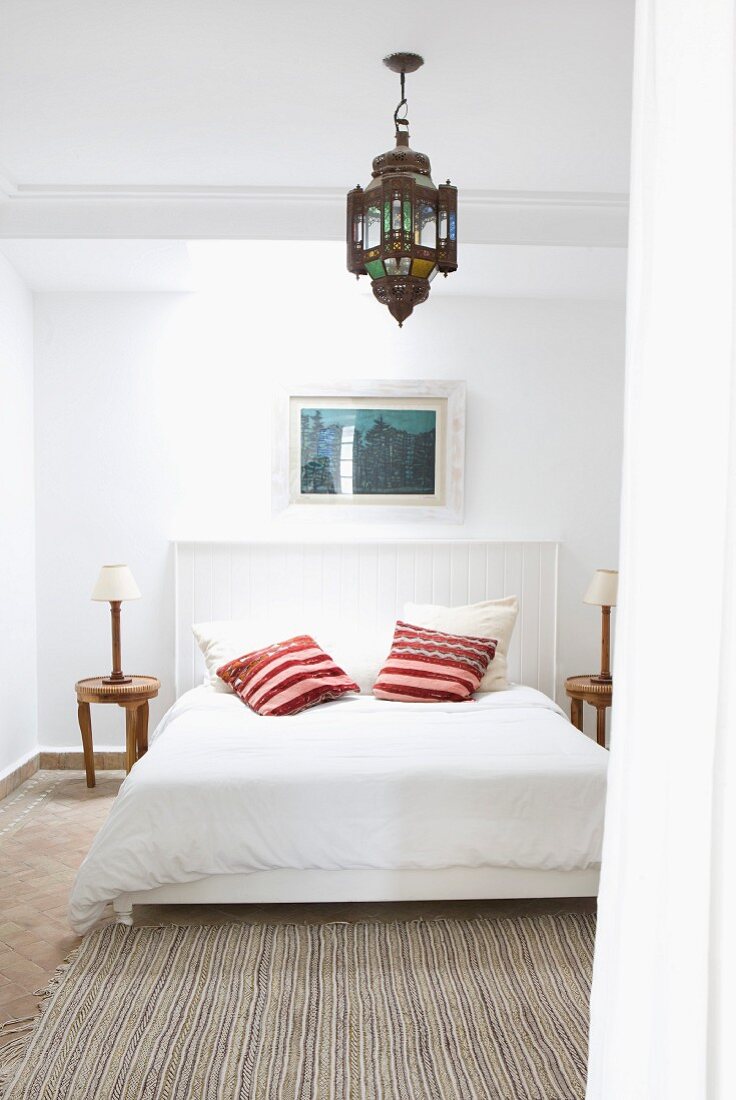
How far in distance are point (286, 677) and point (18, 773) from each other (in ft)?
5.38

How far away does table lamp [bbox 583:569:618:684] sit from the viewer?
4.84 metres

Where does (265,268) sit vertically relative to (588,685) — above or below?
above

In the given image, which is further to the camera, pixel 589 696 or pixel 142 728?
pixel 142 728

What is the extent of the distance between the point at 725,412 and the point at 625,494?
0.49ft

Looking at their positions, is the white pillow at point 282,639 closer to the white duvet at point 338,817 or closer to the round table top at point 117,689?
the round table top at point 117,689

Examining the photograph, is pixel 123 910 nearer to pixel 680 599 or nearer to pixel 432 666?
pixel 432 666

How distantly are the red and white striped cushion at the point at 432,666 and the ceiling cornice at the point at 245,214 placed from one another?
6.14 ft

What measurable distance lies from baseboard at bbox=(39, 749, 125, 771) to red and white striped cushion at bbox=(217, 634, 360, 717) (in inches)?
44.9

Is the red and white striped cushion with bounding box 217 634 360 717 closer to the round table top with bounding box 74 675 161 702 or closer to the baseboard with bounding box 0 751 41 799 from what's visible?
the round table top with bounding box 74 675 161 702

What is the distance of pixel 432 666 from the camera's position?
4.49m

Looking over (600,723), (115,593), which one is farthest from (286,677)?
(600,723)

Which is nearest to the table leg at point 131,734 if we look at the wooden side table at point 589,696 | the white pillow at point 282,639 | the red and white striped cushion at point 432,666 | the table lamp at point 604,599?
the white pillow at point 282,639

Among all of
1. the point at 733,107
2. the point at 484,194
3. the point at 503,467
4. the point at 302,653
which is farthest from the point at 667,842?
the point at 503,467

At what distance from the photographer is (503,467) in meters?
5.33
